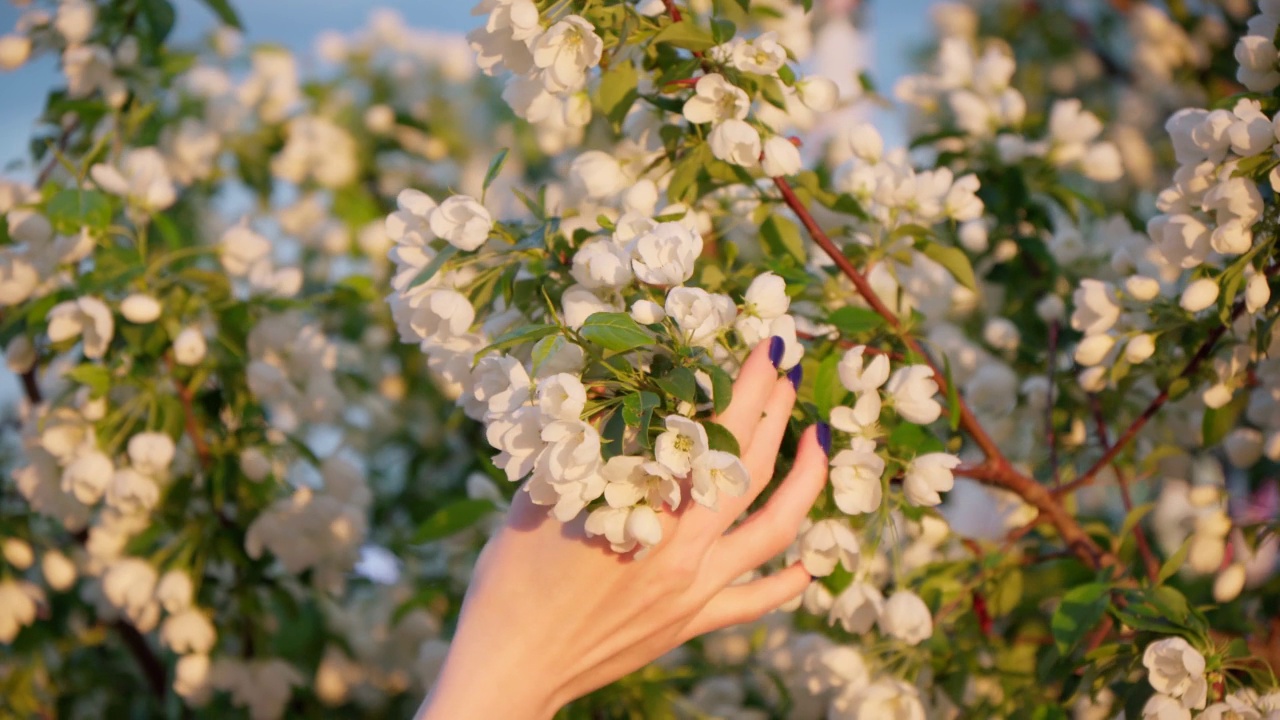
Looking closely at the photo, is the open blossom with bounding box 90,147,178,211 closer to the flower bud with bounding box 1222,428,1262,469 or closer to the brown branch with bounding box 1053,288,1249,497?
the brown branch with bounding box 1053,288,1249,497

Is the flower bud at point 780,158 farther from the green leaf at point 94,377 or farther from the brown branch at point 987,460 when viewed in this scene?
the green leaf at point 94,377

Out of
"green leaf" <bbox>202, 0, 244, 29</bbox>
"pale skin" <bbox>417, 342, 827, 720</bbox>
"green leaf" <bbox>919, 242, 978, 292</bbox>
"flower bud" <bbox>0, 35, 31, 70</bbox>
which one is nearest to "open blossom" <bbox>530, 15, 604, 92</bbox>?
"pale skin" <bbox>417, 342, 827, 720</bbox>

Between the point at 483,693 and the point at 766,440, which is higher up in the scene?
the point at 766,440

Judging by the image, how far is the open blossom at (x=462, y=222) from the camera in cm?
78

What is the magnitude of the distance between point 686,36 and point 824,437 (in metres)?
0.30

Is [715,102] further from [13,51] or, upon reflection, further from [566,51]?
[13,51]

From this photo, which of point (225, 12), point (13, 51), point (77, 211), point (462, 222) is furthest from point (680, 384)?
point (13, 51)

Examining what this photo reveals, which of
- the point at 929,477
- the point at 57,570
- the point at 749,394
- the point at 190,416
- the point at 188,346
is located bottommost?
the point at 57,570

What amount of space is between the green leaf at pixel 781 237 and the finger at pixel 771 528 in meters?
0.27

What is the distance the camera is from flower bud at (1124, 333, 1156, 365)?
905 millimetres

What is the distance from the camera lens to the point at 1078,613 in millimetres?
864

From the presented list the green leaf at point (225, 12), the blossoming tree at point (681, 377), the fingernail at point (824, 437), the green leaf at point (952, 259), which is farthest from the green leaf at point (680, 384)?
the green leaf at point (225, 12)

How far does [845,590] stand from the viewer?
0.88 metres

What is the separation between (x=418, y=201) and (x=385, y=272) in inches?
56.9
